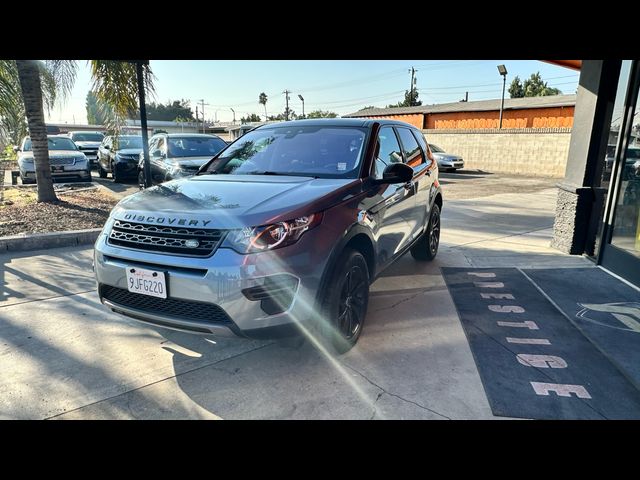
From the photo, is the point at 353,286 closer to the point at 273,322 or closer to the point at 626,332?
the point at 273,322

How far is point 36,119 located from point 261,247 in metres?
8.05

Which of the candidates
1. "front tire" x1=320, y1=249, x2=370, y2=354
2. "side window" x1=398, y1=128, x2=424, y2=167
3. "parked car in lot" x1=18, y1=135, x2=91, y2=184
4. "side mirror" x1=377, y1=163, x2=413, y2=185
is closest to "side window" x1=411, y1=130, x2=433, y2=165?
"side window" x1=398, y1=128, x2=424, y2=167

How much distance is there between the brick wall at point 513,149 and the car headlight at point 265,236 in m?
21.0

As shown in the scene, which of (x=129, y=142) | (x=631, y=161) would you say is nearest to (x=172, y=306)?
(x=631, y=161)

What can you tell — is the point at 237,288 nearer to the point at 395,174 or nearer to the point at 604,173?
the point at 395,174

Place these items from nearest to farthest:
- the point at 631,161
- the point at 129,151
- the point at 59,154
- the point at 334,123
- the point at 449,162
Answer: the point at 334,123 → the point at 631,161 → the point at 59,154 → the point at 129,151 → the point at 449,162

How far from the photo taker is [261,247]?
2.54 meters

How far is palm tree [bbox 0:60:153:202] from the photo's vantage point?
26.0 ft

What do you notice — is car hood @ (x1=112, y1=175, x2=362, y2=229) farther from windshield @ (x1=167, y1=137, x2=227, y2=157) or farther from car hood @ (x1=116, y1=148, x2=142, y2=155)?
car hood @ (x1=116, y1=148, x2=142, y2=155)

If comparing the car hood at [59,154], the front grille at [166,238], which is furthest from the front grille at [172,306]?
the car hood at [59,154]

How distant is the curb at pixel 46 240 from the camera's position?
589 centimetres

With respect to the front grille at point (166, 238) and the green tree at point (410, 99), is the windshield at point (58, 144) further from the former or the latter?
the green tree at point (410, 99)

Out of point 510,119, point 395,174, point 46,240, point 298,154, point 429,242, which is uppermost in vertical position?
point 510,119
